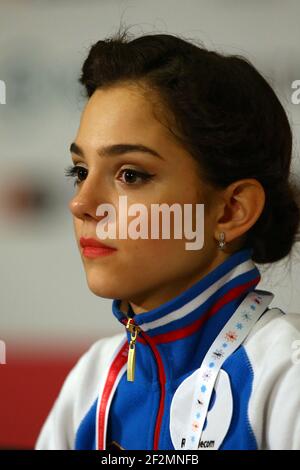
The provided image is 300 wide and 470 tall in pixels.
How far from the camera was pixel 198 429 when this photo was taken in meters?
0.73

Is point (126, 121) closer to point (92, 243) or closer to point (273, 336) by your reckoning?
point (92, 243)

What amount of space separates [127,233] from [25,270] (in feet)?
1.02

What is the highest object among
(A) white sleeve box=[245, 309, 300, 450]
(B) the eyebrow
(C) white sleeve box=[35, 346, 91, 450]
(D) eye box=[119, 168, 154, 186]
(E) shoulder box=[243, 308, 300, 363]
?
(B) the eyebrow

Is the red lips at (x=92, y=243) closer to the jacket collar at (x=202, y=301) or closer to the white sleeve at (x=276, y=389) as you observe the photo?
the jacket collar at (x=202, y=301)

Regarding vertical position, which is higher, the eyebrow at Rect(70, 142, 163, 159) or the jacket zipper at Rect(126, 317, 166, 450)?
the eyebrow at Rect(70, 142, 163, 159)

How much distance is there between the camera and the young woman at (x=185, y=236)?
0.75 meters

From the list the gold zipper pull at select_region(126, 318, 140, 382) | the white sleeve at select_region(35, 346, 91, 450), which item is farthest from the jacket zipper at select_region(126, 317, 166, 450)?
the white sleeve at select_region(35, 346, 91, 450)

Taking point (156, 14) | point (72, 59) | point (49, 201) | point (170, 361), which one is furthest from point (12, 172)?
point (170, 361)

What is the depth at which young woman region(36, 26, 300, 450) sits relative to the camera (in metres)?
0.75

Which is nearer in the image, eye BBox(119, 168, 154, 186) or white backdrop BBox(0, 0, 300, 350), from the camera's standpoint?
eye BBox(119, 168, 154, 186)

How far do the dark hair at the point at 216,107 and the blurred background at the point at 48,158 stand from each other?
163 mm

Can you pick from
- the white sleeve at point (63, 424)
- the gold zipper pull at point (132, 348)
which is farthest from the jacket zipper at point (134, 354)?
the white sleeve at point (63, 424)

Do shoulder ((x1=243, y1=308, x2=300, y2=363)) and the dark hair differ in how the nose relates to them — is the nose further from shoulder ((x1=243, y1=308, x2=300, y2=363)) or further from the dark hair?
shoulder ((x1=243, y1=308, x2=300, y2=363))

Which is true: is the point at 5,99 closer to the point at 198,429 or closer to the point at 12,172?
the point at 12,172
